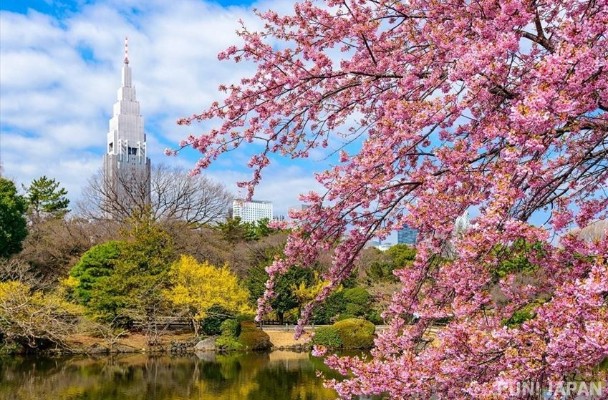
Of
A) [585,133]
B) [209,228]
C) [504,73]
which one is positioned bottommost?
[585,133]

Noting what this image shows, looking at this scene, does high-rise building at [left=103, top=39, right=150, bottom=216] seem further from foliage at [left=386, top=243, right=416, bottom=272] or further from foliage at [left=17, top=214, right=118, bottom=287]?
foliage at [left=386, top=243, right=416, bottom=272]

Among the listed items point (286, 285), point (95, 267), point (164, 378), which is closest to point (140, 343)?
point (95, 267)

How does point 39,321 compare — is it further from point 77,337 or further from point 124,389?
point 124,389

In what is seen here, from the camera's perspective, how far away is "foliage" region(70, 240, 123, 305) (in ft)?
61.0

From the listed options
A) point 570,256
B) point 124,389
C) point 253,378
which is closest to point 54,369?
point 124,389

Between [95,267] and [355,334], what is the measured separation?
26.6ft

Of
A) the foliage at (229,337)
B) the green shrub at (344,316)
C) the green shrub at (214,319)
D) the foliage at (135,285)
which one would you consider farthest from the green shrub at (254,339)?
the green shrub at (344,316)

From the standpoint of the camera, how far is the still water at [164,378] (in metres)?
11.0

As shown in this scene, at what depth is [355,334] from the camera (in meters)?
18.9

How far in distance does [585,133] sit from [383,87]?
46.4 inches

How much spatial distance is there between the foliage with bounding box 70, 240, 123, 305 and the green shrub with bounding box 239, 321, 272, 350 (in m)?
4.39

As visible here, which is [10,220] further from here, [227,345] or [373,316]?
[373,316]

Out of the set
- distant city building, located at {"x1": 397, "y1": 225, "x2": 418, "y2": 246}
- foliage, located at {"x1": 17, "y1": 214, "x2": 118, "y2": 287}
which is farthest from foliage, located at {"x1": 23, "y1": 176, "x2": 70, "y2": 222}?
distant city building, located at {"x1": 397, "y1": 225, "x2": 418, "y2": 246}

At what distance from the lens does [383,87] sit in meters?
3.37
